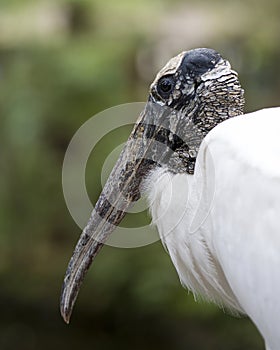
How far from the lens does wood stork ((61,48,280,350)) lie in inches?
96.7

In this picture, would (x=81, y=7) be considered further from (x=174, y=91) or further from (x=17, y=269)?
(x=174, y=91)

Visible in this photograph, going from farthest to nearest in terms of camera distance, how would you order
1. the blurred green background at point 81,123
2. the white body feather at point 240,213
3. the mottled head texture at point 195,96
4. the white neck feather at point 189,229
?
the blurred green background at point 81,123
the mottled head texture at point 195,96
the white neck feather at point 189,229
the white body feather at point 240,213

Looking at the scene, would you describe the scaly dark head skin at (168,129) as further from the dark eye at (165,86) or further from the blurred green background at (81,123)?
the blurred green background at (81,123)

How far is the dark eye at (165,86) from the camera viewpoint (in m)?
2.88

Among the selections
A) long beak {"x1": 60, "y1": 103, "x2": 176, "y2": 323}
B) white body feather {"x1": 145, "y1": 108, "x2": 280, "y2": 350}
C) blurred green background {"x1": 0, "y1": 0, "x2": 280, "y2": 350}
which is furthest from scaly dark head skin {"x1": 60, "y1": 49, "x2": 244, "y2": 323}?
blurred green background {"x1": 0, "y1": 0, "x2": 280, "y2": 350}

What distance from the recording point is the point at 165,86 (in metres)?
2.89

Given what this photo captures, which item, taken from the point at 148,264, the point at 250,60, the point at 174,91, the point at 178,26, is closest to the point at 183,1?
the point at 178,26

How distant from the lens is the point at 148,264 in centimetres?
620

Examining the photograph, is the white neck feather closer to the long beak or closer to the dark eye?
the long beak

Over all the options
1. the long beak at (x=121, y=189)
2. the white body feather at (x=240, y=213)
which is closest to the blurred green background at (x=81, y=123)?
the long beak at (x=121, y=189)

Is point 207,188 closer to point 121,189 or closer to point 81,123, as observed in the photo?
point 121,189

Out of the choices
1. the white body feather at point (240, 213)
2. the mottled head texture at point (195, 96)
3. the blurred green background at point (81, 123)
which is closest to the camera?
the white body feather at point (240, 213)

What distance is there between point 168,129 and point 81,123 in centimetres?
329

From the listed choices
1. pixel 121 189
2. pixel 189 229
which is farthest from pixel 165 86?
pixel 189 229
